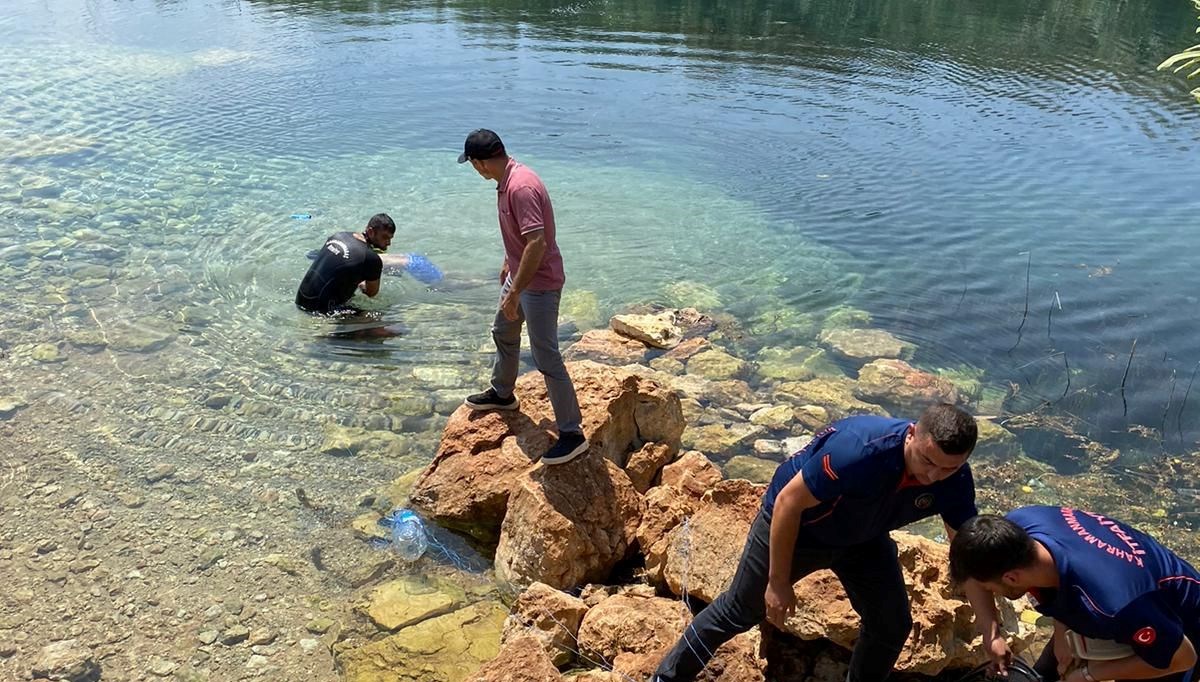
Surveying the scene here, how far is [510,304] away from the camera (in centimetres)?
562

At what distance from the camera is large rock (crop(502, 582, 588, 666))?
4859mm

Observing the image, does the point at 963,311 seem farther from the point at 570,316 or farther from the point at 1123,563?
the point at 1123,563

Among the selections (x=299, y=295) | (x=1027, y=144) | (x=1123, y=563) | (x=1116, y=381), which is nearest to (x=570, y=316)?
(x=299, y=295)

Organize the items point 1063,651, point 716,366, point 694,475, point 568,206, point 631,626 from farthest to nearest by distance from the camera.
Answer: point 568,206 → point 716,366 → point 694,475 → point 631,626 → point 1063,651

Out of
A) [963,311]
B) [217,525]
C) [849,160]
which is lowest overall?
[217,525]

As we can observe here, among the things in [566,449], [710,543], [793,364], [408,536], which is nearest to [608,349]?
[793,364]

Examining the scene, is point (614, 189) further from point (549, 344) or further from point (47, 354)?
point (549, 344)

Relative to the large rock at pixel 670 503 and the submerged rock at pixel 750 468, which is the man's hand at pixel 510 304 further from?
the submerged rock at pixel 750 468

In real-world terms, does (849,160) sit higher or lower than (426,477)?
higher

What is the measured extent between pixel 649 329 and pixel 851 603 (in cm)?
545

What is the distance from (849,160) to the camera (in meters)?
15.5

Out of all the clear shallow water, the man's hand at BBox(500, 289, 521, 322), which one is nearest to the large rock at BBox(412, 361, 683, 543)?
the man's hand at BBox(500, 289, 521, 322)

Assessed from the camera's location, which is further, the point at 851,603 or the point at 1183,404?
the point at 1183,404

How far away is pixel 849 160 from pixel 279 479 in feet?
39.2
